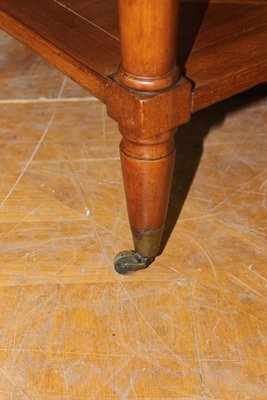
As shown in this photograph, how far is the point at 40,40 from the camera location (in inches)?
28.7

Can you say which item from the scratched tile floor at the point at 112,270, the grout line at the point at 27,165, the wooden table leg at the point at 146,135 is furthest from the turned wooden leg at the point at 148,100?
the grout line at the point at 27,165

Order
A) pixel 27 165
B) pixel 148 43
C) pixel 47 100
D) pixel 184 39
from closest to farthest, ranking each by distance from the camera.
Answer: pixel 148 43, pixel 184 39, pixel 27 165, pixel 47 100

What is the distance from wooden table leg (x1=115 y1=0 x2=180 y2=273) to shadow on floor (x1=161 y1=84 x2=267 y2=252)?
0.11 m

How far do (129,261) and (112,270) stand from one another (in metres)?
0.03

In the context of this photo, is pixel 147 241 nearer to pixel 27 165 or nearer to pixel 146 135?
pixel 146 135

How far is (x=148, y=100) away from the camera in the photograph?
0.60 m

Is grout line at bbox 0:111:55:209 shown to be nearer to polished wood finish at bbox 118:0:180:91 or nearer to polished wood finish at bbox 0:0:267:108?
polished wood finish at bbox 0:0:267:108

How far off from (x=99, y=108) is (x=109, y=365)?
55cm

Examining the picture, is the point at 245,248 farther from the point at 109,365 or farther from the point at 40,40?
the point at 40,40

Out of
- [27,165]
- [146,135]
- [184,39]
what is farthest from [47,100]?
[146,135]

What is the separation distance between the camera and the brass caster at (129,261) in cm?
77

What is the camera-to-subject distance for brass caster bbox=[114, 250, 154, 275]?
30.3 inches

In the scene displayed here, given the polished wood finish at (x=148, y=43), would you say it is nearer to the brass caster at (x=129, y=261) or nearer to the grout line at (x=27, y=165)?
the brass caster at (x=129, y=261)

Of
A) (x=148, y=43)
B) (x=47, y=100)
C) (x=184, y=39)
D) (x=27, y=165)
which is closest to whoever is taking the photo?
(x=148, y=43)
